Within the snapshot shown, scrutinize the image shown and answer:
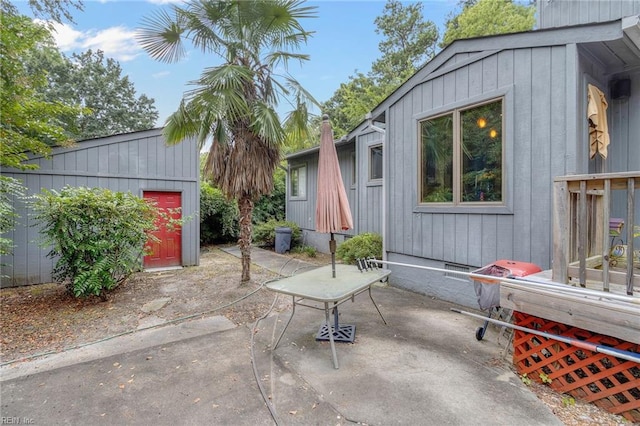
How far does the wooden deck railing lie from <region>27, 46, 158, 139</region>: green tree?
22.8 m

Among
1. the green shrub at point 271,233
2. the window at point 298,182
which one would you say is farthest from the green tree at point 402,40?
the green shrub at point 271,233

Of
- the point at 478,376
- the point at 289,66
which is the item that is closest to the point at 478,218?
the point at 478,376

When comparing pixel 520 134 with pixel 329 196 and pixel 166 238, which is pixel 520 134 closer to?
pixel 329 196

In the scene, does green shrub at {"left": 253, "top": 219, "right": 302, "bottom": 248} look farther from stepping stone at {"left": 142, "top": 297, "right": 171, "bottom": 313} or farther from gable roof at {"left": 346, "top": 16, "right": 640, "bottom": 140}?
gable roof at {"left": 346, "top": 16, "right": 640, "bottom": 140}

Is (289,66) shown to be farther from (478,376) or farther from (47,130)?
(478,376)

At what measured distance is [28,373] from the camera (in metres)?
2.67

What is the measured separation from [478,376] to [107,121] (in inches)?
983

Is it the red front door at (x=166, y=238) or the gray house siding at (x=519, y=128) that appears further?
the red front door at (x=166, y=238)

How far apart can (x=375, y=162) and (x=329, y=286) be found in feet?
16.6

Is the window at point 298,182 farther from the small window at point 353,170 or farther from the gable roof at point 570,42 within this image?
the gable roof at point 570,42

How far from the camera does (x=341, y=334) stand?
11.1 ft

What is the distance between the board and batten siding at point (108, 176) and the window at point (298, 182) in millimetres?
4009

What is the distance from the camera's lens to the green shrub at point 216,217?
10594mm

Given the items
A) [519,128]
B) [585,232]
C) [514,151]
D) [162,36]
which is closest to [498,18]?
[519,128]
